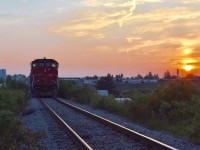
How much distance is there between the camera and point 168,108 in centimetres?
2638

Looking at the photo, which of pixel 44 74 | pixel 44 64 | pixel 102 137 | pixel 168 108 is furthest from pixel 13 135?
pixel 44 64

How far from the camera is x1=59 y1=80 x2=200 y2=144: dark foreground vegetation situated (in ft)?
69.9

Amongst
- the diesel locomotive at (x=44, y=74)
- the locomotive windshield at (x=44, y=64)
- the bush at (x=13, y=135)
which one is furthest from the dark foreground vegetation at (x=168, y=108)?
the locomotive windshield at (x=44, y=64)

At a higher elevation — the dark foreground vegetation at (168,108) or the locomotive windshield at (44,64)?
the locomotive windshield at (44,64)

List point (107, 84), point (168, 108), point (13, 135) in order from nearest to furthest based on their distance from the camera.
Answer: point (13, 135)
point (168, 108)
point (107, 84)

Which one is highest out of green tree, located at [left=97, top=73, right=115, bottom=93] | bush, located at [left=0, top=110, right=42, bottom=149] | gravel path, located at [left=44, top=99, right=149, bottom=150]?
green tree, located at [left=97, top=73, right=115, bottom=93]

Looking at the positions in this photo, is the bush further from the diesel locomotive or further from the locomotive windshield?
the locomotive windshield

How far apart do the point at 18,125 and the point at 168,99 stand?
1712 centimetres

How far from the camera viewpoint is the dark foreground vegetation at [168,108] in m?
21.3

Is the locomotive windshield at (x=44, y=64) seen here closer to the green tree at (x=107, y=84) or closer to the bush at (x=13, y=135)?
the bush at (x=13, y=135)

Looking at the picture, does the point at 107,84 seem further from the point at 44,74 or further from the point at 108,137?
the point at 108,137

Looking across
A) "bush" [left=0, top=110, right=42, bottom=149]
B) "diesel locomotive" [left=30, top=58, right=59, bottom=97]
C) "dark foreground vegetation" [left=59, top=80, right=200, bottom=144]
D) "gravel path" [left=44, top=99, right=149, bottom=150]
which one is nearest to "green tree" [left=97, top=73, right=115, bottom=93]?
"diesel locomotive" [left=30, top=58, right=59, bottom=97]

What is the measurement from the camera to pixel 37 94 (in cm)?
5644

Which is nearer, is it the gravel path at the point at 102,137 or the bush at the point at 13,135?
the bush at the point at 13,135
